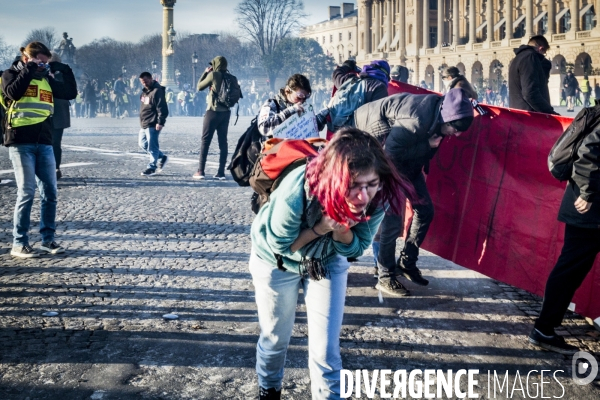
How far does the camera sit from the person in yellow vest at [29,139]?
6.28 m

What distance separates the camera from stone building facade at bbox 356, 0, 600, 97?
201 ft

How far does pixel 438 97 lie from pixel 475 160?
858 mm

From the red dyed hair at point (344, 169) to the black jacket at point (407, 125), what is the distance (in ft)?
7.91

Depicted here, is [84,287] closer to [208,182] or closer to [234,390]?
[234,390]

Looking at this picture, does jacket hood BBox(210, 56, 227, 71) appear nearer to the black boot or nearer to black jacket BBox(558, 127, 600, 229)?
black jacket BBox(558, 127, 600, 229)

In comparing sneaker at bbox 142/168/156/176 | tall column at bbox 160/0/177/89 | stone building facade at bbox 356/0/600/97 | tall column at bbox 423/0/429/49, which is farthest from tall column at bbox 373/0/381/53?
sneaker at bbox 142/168/156/176

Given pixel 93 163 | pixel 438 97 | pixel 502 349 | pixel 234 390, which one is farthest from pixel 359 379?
pixel 93 163

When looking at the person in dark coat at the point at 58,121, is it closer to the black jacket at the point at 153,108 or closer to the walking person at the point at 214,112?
the black jacket at the point at 153,108

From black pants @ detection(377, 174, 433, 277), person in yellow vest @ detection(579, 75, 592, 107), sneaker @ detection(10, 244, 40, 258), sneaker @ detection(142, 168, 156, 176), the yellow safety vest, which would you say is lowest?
sneaker @ detection(10, 244, 40, 258)

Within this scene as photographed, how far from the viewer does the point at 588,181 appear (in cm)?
392

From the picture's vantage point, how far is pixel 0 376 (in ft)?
12.1

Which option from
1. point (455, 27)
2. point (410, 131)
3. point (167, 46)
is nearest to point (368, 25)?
point (455, 27)

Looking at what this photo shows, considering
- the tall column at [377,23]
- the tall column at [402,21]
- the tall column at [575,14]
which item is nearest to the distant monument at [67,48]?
the tall column at [575,14]

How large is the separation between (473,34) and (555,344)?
79.0 metres
